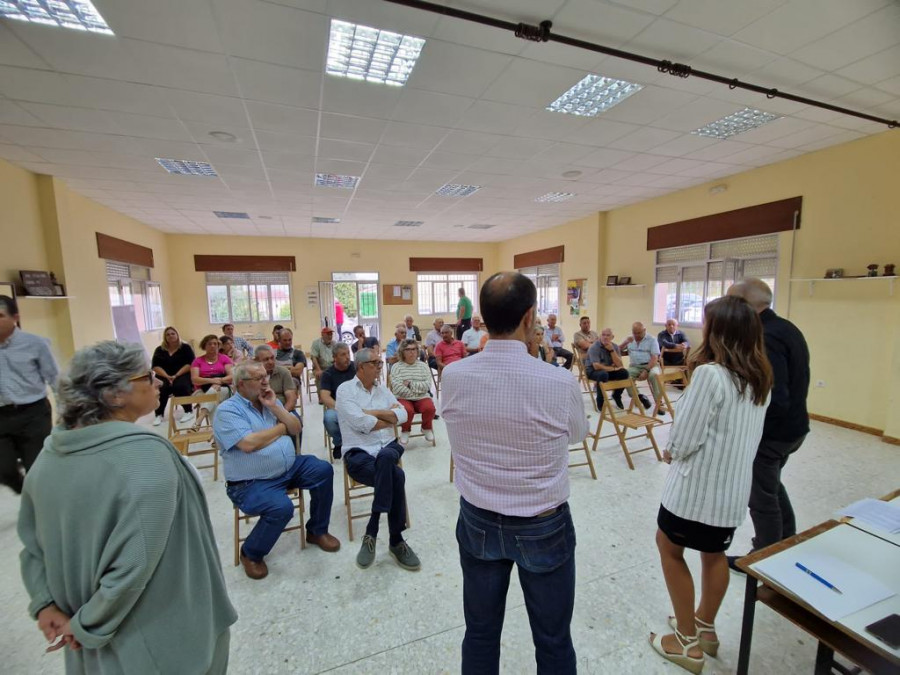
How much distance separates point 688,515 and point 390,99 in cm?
344

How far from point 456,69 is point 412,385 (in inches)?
113

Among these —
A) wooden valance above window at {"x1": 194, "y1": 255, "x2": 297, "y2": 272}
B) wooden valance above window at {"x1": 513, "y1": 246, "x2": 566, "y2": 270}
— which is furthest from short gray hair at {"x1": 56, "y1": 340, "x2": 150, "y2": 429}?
wooden valance above window at {"x1": 194, "y1": 255, "x2": 297, "y2": 272}

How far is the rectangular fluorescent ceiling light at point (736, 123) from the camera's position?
11.8 feet

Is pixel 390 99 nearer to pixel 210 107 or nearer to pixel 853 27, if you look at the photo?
pixel 210 107

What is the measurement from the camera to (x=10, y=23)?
2191 mm

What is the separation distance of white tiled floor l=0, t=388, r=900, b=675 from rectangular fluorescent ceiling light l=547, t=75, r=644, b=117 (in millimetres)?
3259

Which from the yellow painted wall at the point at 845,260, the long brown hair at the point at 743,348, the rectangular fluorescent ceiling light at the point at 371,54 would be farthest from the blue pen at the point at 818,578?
the yellow painted wall at the point at 845,260

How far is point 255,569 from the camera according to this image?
217 cm

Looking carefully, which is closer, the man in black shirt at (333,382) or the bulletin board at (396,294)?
the man in black shirt at (333,382)

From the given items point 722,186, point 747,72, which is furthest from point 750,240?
point 747,72

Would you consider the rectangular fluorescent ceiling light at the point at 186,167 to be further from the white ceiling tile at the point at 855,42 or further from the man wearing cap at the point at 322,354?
the white ceiling tile at the point at 855,42

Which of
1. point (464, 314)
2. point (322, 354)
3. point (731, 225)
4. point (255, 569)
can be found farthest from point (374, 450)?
point (464, 314)

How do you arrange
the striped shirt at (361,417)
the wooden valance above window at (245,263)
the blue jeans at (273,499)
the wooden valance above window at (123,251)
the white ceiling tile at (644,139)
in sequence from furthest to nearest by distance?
the wooden valance above window at (245,263), the wooden valance above window at (123,251), the white ceiling tile at (644,139), the striped shirt at (361,417), the blue jeans at (273,499)

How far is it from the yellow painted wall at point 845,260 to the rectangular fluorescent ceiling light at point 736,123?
144cm
